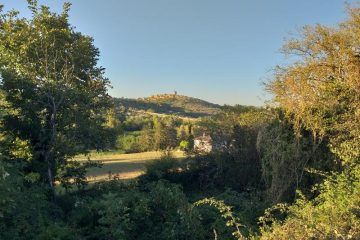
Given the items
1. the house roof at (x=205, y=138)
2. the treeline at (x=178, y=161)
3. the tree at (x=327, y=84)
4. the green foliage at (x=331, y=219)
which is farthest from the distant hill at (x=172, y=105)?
the green foliage at (x=331, y=219)

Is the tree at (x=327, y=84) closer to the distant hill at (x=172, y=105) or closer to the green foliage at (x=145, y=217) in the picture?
the green foliage at (x=145, y=217)

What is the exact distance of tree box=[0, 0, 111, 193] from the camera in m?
12.2

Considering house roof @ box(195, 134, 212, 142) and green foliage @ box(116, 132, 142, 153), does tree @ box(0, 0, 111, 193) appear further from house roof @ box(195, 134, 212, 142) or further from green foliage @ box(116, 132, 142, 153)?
green foliage @ box(116, 132, 142, 153)

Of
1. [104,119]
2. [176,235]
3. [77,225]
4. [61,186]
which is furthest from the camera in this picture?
[104,119]

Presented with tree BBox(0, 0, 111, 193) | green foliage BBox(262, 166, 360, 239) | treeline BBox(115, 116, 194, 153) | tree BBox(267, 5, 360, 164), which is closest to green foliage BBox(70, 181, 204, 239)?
green foliage BBox(262, 166, 360, 239)

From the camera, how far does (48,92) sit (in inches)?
492

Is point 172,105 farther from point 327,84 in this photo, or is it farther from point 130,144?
point 327,84

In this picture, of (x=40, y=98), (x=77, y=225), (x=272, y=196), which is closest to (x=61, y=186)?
(x=40, y=98)

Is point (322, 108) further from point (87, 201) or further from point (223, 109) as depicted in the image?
point (87, 201)

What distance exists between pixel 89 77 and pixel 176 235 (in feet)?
30.8

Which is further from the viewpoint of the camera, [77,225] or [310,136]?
[310,136]

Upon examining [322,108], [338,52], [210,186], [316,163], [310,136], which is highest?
[338,52]

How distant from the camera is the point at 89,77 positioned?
16.1 m

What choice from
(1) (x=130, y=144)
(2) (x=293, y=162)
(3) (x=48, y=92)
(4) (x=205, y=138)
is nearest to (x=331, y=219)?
(2) (x=293, y=162)
